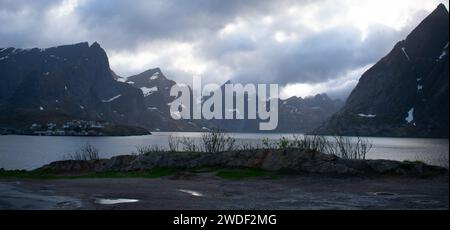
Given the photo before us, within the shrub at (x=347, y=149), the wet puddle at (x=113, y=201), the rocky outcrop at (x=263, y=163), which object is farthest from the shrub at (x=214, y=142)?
the wet puddle at (x=113, y=201)

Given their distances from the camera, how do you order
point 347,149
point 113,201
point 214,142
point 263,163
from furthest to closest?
point 347,149 < point 214,142 < point 263,163 < point 113,201

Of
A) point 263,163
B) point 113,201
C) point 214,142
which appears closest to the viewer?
point 113,201

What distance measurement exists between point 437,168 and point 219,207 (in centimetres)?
2068

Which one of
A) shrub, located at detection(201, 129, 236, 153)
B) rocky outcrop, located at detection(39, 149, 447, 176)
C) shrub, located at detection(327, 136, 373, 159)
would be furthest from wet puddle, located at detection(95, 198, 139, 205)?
shrub, located at detection(201, 129, 236, 153)

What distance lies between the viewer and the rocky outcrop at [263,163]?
3700 centimetres

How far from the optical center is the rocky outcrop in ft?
121

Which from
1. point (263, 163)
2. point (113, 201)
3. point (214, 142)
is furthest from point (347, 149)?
point (113, 201)

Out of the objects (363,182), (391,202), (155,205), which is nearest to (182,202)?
(155,205)

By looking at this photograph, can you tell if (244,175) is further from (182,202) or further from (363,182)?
(182,202)

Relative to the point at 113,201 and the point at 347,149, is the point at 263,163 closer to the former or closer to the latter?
the point at 113,201

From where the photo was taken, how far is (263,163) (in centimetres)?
4209

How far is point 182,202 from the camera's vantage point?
24062 mm

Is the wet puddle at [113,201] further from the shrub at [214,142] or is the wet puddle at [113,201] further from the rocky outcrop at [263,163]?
the shrub at [214,142]

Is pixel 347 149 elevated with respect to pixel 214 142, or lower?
lower
